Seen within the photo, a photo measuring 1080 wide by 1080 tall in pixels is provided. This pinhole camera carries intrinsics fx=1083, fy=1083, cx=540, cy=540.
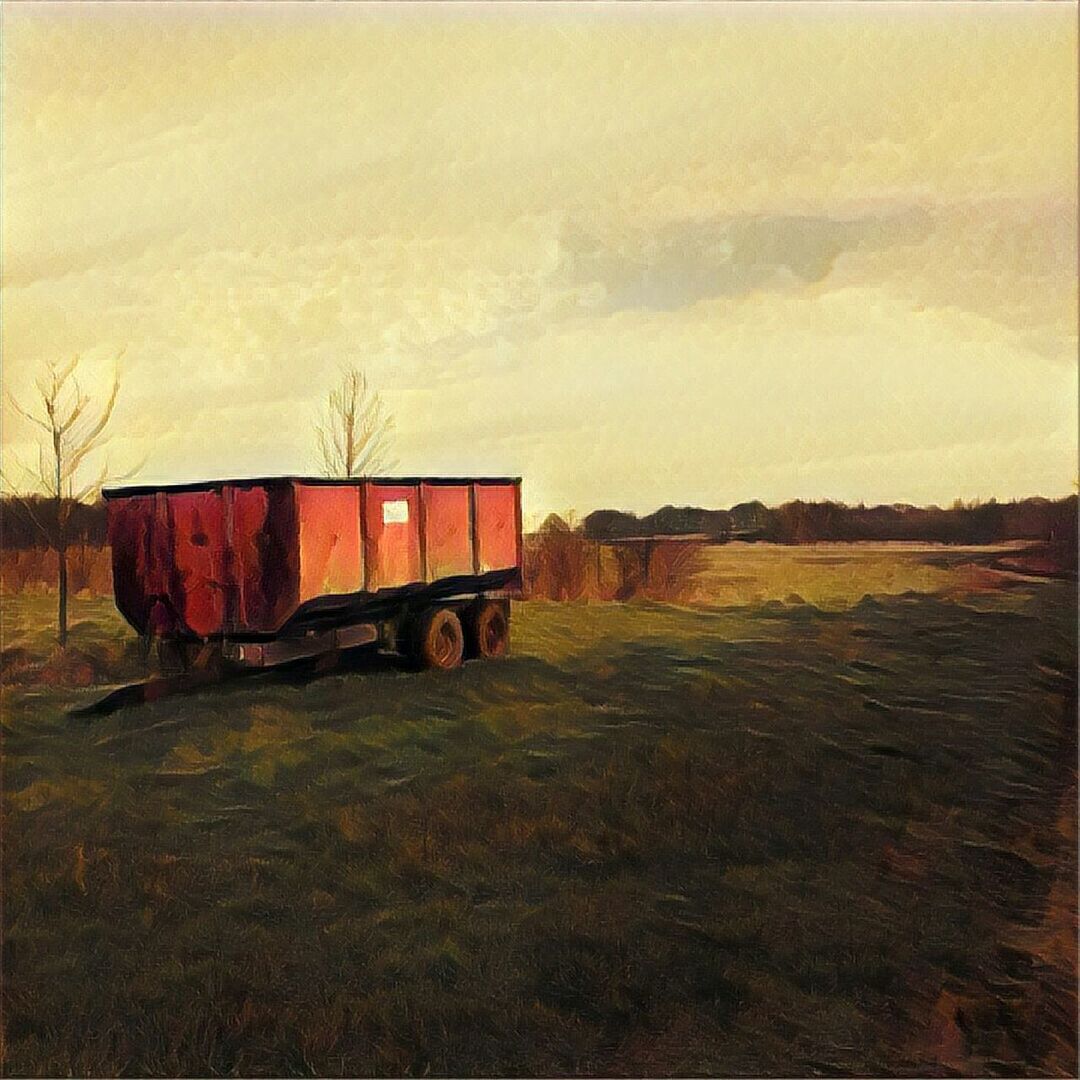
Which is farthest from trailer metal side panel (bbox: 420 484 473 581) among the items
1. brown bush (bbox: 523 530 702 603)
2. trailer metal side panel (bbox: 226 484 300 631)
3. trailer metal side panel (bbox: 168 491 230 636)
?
brown bush (bbox: 523 530 702 603)

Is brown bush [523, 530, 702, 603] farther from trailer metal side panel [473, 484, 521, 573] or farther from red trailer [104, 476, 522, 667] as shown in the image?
red trailer [104, 476, 522, 667]

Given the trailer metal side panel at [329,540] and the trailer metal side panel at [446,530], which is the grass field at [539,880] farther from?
the trailer metal side panel at [446,530]

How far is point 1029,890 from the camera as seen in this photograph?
7055 millimetres

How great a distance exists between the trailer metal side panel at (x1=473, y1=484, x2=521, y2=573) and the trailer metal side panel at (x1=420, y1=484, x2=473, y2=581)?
294 millimetres

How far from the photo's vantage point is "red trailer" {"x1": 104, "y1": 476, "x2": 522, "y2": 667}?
12117 millimetres

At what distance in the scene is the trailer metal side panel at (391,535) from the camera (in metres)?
13.2

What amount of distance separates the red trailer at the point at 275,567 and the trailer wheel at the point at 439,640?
0.02 metres

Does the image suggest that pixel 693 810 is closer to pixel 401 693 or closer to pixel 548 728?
pixel 548 728

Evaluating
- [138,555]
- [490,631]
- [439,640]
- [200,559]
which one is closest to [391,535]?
[439,640]

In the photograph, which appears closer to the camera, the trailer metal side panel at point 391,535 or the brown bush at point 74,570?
the trailer metal side panel at point 391,535

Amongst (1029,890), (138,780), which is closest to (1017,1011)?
(1029,890)

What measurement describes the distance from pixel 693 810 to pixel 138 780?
441 centimetres

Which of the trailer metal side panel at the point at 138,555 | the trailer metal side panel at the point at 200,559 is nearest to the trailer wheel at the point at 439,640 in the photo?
the trailer metal side panel at the point at 200,559

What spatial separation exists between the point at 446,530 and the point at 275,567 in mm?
3199
